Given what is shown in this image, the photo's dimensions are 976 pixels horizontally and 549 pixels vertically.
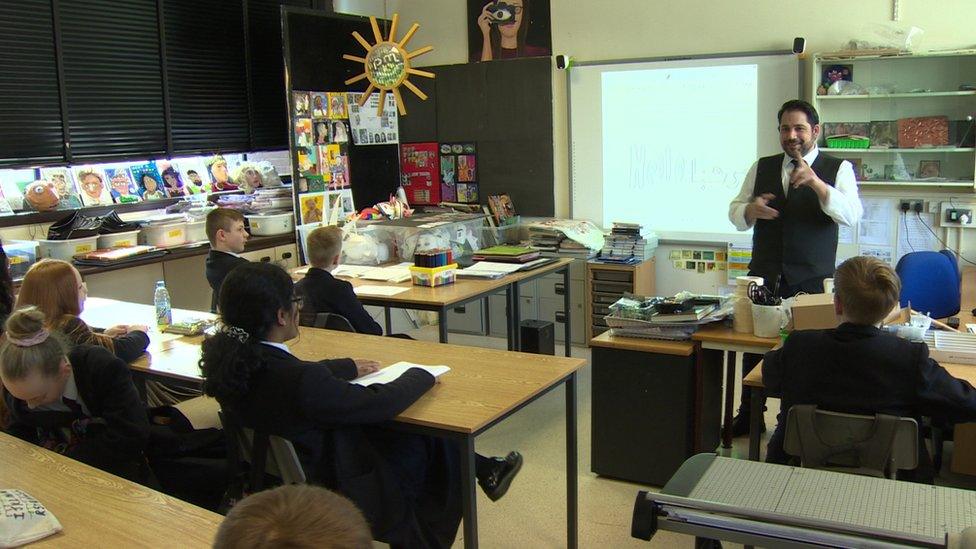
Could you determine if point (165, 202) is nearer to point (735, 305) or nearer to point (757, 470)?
point (735, 305)

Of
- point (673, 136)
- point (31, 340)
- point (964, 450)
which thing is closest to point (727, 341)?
point (964, 450)

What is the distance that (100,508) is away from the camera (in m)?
1.97

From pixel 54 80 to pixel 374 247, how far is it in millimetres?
2137

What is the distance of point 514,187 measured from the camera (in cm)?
675

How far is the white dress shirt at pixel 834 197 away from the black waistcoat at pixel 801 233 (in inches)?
1.1

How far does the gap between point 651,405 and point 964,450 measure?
1.36 metres

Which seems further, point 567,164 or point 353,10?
point 353,10

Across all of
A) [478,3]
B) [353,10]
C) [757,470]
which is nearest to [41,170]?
[353,10]

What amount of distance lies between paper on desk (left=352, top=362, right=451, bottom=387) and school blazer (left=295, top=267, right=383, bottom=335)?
1.03 m

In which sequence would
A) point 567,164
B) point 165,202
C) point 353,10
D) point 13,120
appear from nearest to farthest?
point 13,120 < point 165,202 < point 567,164 < point 353,10

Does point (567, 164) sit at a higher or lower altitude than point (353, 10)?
lower

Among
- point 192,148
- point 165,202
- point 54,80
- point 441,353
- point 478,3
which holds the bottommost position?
point 441,353

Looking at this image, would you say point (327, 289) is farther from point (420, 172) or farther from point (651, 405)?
point (420, 172)

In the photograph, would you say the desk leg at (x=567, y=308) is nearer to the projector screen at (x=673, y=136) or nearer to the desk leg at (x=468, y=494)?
the projector screen at (x=673, y=136)
